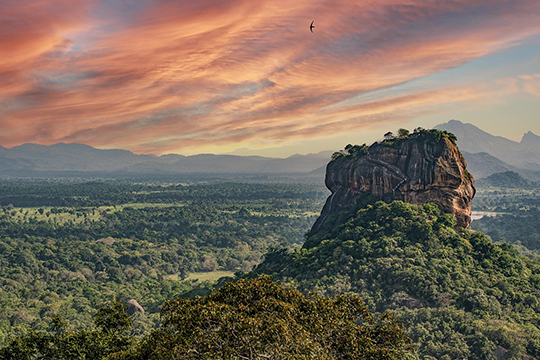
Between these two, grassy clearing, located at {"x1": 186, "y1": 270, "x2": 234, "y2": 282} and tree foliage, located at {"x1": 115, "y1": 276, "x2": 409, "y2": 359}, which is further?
grassy clearing, located at {"x1": 186, "y1": 270, "x2": 234, "y2": 282}

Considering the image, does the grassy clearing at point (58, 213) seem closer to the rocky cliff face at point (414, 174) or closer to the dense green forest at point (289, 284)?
the dense green forest at point (289, 284)

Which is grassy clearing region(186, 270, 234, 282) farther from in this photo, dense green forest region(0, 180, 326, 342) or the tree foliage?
the tree foliage

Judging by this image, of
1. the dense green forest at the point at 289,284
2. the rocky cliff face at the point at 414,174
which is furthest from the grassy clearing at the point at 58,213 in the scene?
the rocky cliff face at the point at 414,174

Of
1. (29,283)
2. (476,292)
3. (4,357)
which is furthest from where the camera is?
(29,283)

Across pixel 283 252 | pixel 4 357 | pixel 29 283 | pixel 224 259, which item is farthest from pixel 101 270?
pixel 4 357

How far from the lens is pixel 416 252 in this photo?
162 feet

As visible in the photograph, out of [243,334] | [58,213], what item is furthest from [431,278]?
[58,213]

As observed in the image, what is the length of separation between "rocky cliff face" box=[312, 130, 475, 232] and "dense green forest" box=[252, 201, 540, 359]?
288 cm

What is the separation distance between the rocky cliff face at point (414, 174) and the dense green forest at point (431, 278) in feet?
9.44

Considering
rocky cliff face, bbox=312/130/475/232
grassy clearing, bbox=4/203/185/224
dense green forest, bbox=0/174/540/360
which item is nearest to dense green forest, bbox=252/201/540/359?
dense green forest, bbox=0/174/540/360

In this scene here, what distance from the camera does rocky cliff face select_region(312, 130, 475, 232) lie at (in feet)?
183

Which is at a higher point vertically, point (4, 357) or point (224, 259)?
point (4, 357)

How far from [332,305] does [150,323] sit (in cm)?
4415

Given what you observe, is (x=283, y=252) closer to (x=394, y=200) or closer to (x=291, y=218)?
(x=394, y=200)
